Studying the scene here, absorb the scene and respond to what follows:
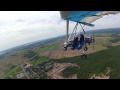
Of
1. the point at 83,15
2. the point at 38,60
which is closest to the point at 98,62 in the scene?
the point at 38,60

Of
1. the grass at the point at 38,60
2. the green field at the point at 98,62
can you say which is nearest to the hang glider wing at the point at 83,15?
the green field at the point at 98,62

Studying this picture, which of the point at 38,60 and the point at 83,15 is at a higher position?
the point at 83,15

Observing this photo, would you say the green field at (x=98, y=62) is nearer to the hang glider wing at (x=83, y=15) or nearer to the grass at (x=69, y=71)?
the grass at (x=69, y=71)

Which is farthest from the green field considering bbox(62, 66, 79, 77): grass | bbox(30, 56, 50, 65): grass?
bbox(30, 56, 50, 65): grass

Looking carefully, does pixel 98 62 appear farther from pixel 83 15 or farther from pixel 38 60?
pixel 83 15

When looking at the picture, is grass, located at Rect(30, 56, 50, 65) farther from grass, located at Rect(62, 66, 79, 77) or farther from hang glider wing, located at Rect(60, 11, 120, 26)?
hang glider wing, located at Rect(60, 11, 120, 26)

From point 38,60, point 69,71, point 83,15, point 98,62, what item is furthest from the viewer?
point 38,60

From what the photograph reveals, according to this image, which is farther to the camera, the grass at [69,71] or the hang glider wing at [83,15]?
the grass at [69,71]
